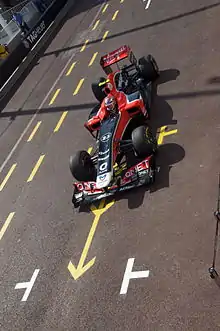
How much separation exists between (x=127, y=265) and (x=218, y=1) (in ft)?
42.8

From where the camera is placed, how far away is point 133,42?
17312mm

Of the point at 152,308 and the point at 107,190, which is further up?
the point at 107,190

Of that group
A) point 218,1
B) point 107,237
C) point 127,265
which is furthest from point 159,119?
point 218,1

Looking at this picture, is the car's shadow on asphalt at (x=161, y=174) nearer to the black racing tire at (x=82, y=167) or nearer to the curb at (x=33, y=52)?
the black racing tire at (x=82, y=167)

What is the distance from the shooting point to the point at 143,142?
9969 millimetres

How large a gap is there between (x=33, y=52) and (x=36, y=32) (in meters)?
1.68

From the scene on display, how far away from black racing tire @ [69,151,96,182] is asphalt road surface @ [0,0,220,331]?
90 centimetres

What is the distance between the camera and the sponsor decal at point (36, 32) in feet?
74.3

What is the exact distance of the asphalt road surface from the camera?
25.5ft

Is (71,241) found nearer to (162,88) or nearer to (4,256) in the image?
(4,256)

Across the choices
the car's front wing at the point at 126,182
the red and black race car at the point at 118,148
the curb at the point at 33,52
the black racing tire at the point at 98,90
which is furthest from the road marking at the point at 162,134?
the curb at the point at 33,52

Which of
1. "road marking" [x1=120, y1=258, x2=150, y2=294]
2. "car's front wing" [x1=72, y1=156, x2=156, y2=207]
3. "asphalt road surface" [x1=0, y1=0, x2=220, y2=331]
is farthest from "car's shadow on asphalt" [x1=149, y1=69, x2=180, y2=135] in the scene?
"road marking" [x1=120, y1=258, x2=150, y2=294]

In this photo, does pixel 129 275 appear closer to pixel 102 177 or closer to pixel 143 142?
pixel 102 177

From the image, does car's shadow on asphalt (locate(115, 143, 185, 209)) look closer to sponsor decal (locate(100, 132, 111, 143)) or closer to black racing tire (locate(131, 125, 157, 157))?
black racing tire (locate(131, 125, 157, 157))
